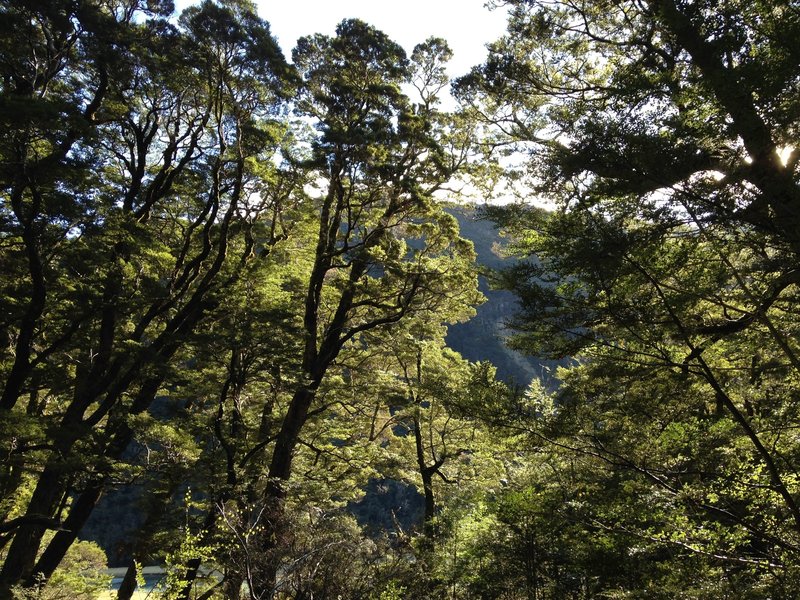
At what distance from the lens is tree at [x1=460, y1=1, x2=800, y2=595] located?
3832 millimetres

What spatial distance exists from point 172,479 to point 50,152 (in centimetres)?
635

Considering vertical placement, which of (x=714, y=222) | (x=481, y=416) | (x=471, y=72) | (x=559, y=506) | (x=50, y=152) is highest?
(x=471, y=72)

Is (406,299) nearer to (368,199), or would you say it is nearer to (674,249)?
(368,199)

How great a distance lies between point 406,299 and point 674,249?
6.51m

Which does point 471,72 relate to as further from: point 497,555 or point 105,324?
point 105,324

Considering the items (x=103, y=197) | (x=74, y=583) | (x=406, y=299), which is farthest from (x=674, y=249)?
Answer: (x=74, y=583)

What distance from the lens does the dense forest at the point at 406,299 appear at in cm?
427

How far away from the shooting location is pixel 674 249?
512 centimetres

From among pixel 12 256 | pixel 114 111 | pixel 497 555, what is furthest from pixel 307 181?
pixel 497 555

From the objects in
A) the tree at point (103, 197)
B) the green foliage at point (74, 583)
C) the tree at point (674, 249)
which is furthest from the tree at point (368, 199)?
the green foliage at point (74, 583)

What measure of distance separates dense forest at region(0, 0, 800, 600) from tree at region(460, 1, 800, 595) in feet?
0.13

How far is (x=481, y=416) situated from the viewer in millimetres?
5578

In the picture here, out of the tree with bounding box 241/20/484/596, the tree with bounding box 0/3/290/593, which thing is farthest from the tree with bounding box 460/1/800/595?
the tree with bounding box 0/3/290/593

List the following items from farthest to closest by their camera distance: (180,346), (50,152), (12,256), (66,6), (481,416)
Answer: (180,346), (12,256), (50,152), (66,6), (481,416)
